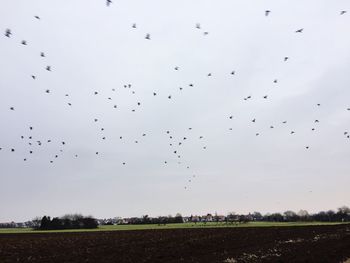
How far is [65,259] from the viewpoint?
112ft

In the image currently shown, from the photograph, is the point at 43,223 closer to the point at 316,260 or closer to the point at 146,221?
the point at 146,221

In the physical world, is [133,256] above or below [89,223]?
below

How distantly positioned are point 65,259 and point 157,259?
7009 mm

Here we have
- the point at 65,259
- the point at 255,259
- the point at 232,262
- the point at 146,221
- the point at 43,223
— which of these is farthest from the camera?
the point at 146,221

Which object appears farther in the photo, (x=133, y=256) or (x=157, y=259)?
(x=133, y=256)

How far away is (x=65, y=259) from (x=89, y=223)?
109 meters

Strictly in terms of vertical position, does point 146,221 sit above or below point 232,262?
above

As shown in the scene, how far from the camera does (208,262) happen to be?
29188 millimetres

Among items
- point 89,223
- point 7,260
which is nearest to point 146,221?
point 89,223

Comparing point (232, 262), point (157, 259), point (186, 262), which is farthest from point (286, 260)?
point (157, 259)

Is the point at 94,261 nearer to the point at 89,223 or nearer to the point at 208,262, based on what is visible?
the point at 208,262

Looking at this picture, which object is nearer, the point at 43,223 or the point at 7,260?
the point at 7,260

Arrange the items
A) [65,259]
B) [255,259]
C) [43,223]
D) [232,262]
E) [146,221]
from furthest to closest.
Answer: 1. [146,221]
2. [43,223]
3. [65,259]
4. [255,259]
5. [232,262]

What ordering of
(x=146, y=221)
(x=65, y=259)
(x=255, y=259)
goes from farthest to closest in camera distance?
(x=146, y=221), (x=65, y=259), (x=255, y=259)
